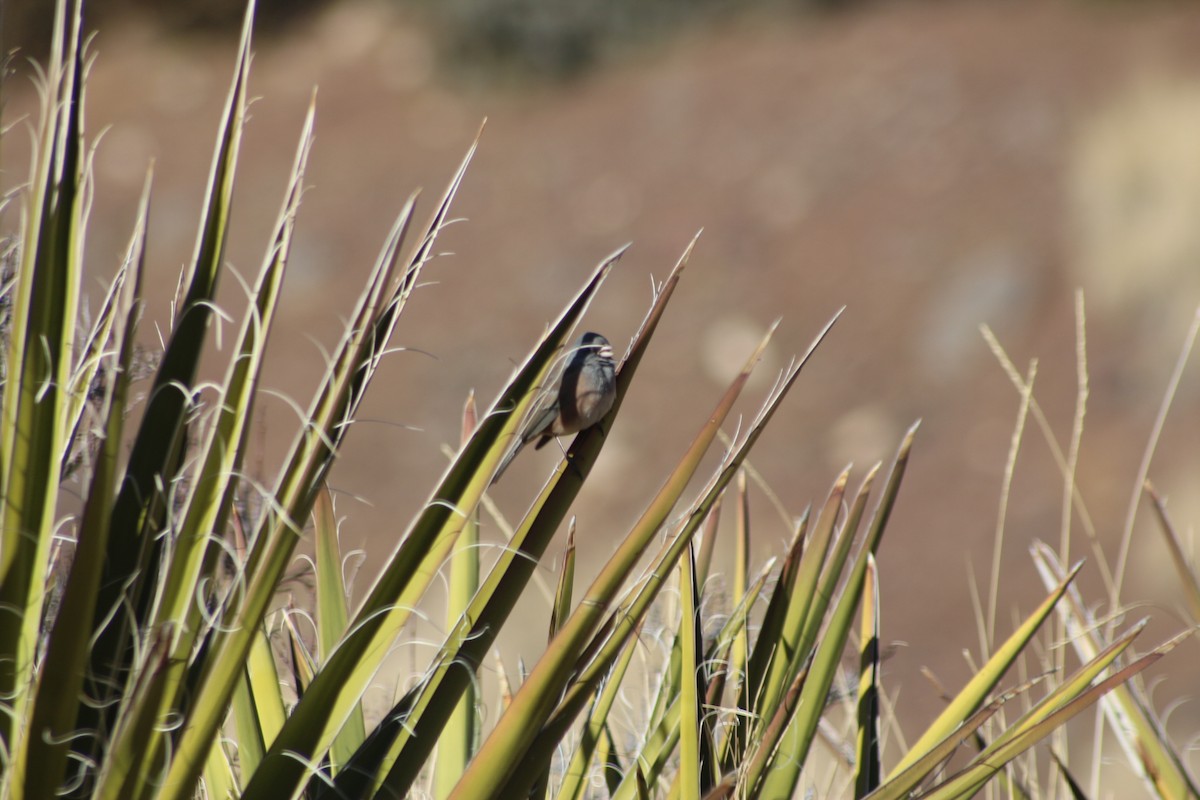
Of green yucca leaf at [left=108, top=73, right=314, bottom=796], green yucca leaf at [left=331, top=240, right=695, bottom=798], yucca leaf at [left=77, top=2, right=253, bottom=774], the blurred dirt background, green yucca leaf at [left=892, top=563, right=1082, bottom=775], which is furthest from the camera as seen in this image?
the blurred dirt background

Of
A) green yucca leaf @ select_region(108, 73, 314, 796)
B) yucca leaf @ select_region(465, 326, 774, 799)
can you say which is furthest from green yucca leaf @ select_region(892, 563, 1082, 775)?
green yucca leaf @ select_region(108, 73, 314, 796)

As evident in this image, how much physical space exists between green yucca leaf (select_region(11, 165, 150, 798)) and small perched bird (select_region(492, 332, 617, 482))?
930 millimetres

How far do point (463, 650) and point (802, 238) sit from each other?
36.6 feet

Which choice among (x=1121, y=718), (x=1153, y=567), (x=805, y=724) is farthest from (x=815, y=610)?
(x=1153, y=567)

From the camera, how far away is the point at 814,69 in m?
14.1

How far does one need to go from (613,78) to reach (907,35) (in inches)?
172

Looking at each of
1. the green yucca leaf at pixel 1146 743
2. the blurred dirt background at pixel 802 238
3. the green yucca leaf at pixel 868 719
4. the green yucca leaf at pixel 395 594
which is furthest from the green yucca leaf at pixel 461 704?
the blurred dirt background at pixel 802 238

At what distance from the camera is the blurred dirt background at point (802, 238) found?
9.04 meters

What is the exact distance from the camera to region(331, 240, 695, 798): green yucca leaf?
57.5 inches

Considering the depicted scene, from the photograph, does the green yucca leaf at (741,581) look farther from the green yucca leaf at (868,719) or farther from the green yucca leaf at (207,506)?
the green yucca leaf at (207,506)

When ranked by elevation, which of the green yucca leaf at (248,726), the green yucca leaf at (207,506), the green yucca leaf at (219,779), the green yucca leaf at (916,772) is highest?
the green yucca leaf at (207,506)

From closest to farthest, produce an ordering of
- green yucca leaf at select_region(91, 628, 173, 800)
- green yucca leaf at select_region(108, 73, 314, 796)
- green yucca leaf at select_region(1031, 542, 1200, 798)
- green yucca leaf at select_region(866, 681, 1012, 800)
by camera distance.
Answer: green yucca leaf at select_region(91, 628, 173, 800) < green yucca leaf at select_region(108, 73, 314, 796) < green yucca leaf at select_region(866, 681, 1012, 800) < green yucca leaf at select_region(1031, 542, 1200, 798)

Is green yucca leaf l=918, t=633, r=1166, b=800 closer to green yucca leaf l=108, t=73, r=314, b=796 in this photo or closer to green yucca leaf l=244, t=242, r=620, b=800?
green yucca leaf l=244, t=242, r=620, b=800

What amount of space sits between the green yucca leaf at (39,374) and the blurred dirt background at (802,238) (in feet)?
20.7
